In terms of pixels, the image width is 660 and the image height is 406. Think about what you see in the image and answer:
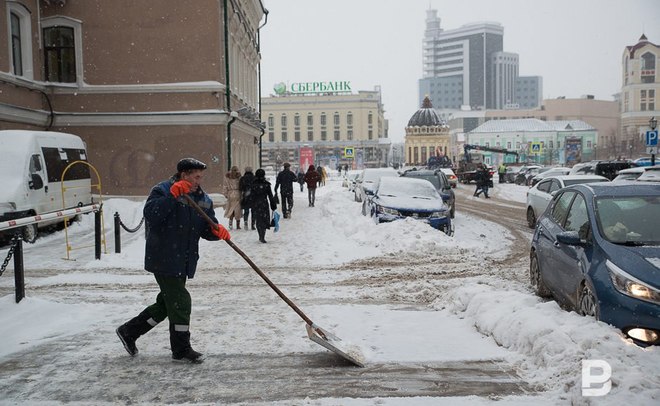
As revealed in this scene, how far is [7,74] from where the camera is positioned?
18.2 meters

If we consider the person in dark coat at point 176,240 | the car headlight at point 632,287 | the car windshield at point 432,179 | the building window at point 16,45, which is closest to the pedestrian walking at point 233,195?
the car windshield at point 432,179

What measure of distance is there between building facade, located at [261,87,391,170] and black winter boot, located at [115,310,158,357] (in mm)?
112023

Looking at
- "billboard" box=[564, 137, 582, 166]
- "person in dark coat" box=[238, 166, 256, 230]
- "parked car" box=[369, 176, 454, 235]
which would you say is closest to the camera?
"parked car" box=[369, 176, 454, 235]

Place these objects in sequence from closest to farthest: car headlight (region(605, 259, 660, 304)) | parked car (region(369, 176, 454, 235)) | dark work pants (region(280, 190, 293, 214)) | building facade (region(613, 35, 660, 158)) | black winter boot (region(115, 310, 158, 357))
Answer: car headlight (region(605, 259, 660, 304)), black winter boot (region(115, 310, 158, 357)), parked car (region(369, 176, 454, 235)), dark work pants (region(280, 190, 293, 214)), building facade (region(613, 35, 660, 158))

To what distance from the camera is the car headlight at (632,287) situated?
5199 millimetres

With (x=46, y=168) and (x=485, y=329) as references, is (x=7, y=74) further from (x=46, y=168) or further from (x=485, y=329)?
(x=485, y=329)

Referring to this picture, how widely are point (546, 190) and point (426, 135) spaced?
329 feet

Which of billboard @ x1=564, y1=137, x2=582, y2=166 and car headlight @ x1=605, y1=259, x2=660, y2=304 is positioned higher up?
billboard @ x1=564, y1=137, x2=582, y2=166

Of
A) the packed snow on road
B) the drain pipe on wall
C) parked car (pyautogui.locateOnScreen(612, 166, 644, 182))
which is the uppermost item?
the drain pipe on wall

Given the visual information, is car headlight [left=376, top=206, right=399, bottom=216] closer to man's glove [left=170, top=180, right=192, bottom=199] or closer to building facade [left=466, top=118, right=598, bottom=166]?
man's glove [left=170, top=180, right=192, bottom=199]

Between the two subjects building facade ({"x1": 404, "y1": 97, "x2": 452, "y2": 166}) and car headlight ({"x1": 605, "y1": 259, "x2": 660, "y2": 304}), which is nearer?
car headlight ({"x1": 605, "y1": 259, "x2": 660, "y2": 304})

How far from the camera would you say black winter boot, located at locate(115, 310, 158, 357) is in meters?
5.86

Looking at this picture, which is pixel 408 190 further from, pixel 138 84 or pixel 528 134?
pixel 528 134

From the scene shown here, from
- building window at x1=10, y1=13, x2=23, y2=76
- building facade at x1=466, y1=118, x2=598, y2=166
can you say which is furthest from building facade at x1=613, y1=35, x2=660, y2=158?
building window at x1=10, y1=13, x2=23, y2=76
